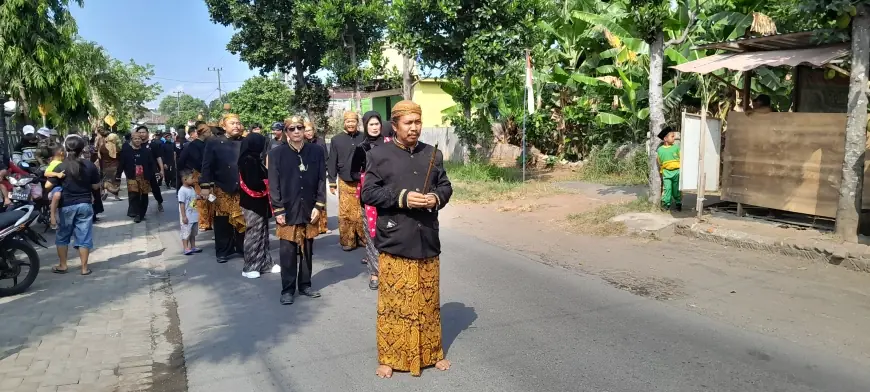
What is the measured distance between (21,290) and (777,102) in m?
14.1

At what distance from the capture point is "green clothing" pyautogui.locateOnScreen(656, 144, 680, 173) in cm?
1003

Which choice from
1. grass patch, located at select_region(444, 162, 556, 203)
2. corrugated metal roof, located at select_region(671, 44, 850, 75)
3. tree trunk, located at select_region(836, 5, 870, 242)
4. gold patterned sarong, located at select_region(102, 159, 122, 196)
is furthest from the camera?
grass patch, located at select_region(444, 162, 556, 203)

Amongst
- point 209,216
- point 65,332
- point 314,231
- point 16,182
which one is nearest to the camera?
point 65,332

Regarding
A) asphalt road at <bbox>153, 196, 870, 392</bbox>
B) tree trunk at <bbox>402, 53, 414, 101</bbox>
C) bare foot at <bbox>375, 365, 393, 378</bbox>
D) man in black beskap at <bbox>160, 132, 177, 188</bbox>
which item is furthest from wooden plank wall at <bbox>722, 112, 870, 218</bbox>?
man in black beskap at <bbox>160, 132, 177, 188</bbox>

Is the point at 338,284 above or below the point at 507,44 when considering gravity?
below

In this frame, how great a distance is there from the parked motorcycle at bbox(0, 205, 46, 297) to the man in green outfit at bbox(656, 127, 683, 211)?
8823 mm

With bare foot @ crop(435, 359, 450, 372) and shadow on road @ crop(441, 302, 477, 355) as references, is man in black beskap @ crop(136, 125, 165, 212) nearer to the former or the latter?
shadow on road @ crop(441, 302, 477, 355)

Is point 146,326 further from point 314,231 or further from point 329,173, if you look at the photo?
point 329,173

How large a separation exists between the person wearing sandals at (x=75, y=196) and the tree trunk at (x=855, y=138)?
29.0ft

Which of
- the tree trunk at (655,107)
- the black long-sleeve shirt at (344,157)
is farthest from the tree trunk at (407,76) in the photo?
the black long-sleeve shirt at (344,157)

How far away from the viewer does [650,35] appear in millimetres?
10031

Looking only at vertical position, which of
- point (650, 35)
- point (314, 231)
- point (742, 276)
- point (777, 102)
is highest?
point (650, 35)

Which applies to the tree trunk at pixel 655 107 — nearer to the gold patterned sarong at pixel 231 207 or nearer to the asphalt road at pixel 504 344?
the asphalt road at pixel 504 344

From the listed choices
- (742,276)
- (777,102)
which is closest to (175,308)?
(742,276)
